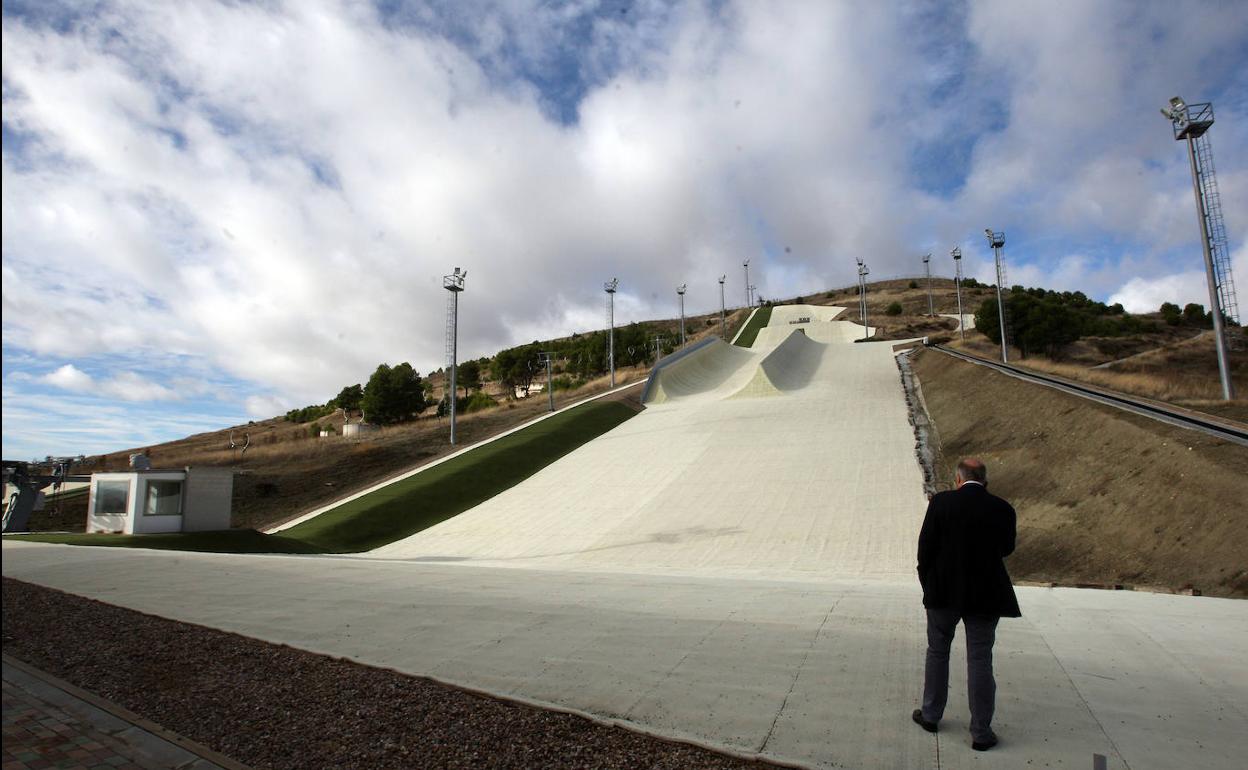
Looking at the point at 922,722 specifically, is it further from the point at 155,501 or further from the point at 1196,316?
the point at 1196,316

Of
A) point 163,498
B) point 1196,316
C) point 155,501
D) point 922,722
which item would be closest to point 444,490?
point 163,498

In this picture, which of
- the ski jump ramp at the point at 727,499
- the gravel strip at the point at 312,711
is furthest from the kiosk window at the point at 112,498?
the gravel strip at the point at 312,711

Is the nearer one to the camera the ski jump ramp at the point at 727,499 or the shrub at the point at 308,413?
the ski jump ramp at the point at 727,499

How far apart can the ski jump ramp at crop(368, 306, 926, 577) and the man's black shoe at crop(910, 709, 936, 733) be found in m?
9.27

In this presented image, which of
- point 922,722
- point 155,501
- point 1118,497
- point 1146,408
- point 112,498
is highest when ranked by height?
point 1146,408

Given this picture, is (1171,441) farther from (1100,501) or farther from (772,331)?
(772,331)

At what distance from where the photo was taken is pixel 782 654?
5.80 metres

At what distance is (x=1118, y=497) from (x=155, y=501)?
75.1 feet

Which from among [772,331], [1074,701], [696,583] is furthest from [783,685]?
[772,331]

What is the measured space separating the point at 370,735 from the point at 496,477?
2266 cm

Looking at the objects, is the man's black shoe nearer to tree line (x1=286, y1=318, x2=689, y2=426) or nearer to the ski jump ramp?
the ski jump ramp

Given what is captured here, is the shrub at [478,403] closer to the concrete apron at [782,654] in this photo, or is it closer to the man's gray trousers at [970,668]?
the concrete apron at [782,654]

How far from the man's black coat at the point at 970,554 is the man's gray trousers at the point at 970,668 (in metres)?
0.08

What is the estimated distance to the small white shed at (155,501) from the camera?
18.5 meters
